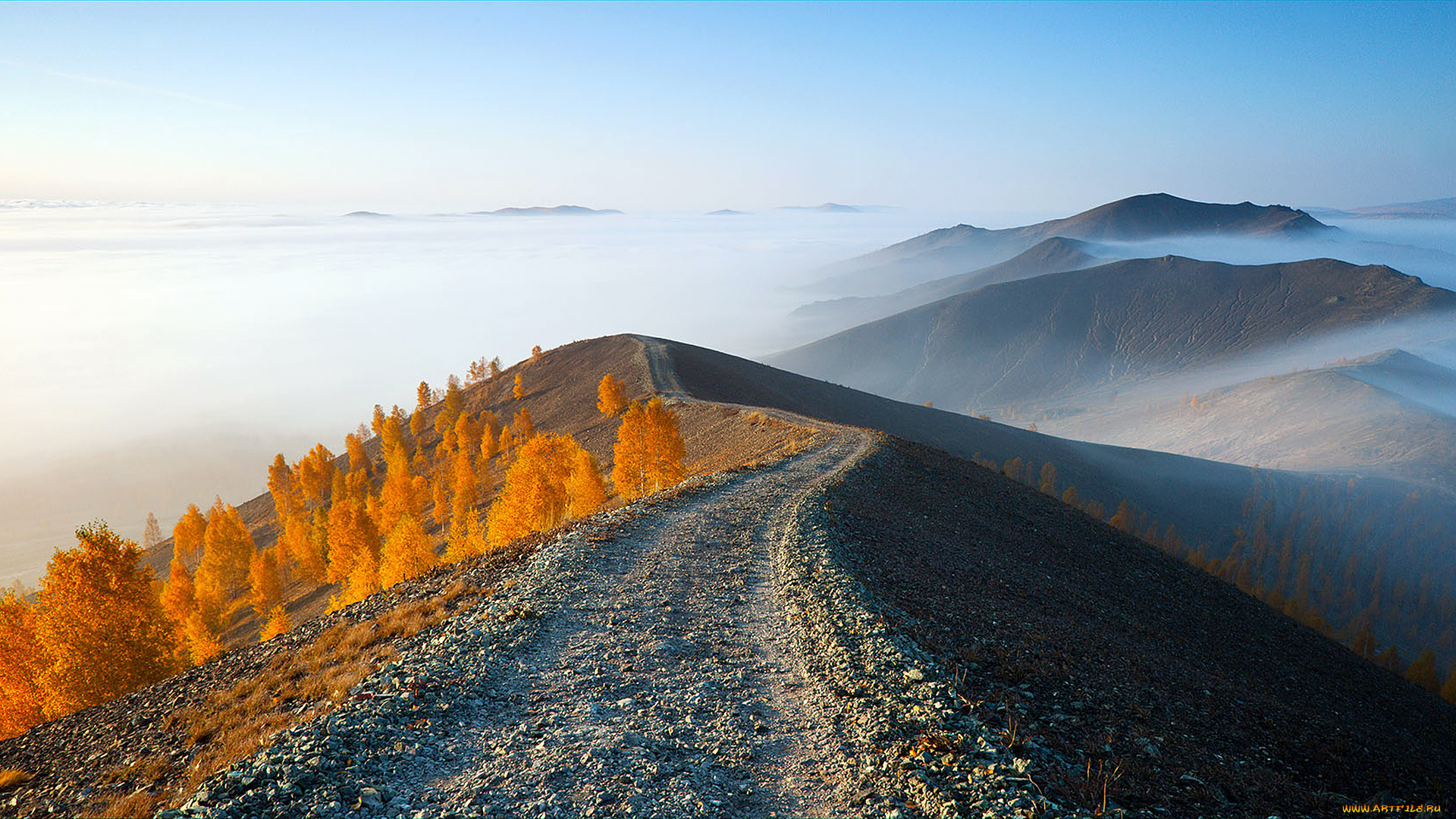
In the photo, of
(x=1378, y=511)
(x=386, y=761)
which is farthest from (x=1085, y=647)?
(x=1378, y=511)

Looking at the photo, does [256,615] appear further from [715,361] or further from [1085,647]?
[1085,647]

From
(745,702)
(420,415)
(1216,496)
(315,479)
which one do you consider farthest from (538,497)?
(1216,496)

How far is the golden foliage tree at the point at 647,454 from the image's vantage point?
50281 millimetres

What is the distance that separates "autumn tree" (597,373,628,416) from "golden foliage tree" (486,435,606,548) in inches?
1215

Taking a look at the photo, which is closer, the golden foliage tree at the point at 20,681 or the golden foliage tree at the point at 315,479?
the golden foliage tree at the point at 20,681

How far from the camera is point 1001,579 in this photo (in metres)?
27.1

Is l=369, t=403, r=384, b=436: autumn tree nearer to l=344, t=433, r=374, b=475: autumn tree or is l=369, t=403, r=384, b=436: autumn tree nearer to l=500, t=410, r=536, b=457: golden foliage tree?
l=344, t=433, r=374, b=475: autumn tree

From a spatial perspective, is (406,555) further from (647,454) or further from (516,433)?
(516,433)

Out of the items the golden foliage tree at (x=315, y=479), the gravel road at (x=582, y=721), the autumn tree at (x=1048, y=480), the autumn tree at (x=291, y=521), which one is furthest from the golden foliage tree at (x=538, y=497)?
the autumn tree at (x=1048, y=480)

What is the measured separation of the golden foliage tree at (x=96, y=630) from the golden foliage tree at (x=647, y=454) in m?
28.5

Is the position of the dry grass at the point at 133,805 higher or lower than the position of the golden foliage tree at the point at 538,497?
higher

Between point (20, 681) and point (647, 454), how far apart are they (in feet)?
116

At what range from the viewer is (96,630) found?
28.4 m

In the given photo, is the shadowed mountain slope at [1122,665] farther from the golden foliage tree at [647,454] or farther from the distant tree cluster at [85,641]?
the distant tree cluster at [85,641]
